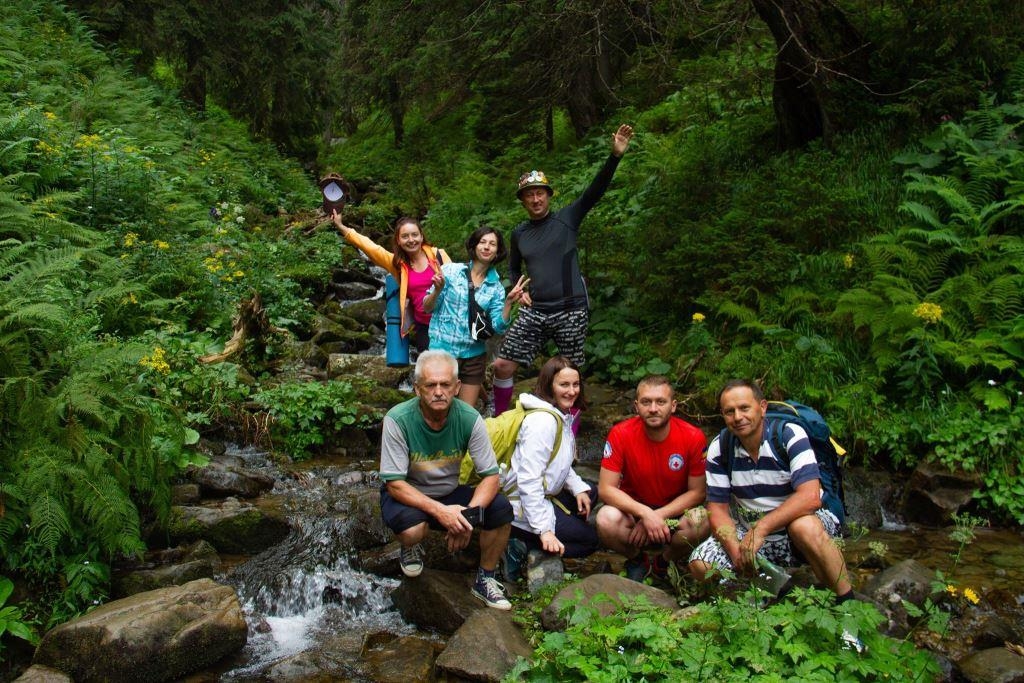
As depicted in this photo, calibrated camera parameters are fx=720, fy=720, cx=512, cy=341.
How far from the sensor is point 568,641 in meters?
3.55

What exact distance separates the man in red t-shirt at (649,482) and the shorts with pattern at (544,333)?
1.28m

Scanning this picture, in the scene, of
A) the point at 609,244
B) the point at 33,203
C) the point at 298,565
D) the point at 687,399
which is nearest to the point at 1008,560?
the point at 687,399

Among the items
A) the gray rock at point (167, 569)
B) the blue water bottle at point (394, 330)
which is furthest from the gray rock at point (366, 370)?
the gray rock at point (167, 569)

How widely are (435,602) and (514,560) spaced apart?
23.2 inches

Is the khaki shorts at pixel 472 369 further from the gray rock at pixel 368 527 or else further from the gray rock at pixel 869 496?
the gray rock at pixel 869 496

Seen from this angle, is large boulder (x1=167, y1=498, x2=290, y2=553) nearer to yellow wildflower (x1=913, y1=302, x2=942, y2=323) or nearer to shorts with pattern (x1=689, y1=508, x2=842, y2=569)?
shorts with pattern (x1=689, y1=508, x2=842, y2=569)

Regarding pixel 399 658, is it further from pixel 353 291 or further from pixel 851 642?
pixel 353 291

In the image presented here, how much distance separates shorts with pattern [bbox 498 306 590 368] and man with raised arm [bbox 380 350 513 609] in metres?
1.49

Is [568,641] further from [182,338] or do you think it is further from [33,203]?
[33,203]

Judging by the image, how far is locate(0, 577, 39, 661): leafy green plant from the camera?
13.1 ft

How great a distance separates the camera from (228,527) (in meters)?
5.41

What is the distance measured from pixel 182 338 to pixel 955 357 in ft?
25.2

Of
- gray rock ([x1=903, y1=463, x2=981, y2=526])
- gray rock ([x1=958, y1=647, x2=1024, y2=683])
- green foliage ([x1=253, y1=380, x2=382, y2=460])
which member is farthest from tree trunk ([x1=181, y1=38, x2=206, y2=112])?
gray rock ([x1=958, y1=647, x2=1024, y2=683])

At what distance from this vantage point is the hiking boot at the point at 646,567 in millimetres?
4621
